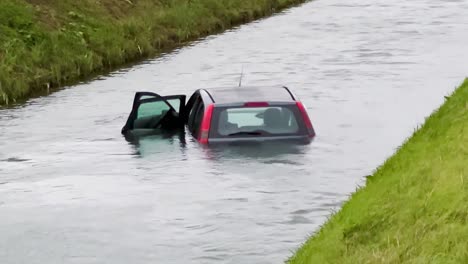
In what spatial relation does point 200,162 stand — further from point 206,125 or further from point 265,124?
point 265,124

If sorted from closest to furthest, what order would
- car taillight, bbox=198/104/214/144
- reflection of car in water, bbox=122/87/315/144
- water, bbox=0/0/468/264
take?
water, bbox=0/0/468/264, reflection of car in water, bbox=122/87/315/144, car taillight, bbox=198/104/214/144

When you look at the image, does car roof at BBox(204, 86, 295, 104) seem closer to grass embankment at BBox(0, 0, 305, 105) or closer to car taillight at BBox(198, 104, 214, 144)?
car taillight at BBox(198, 104, 214, 144)

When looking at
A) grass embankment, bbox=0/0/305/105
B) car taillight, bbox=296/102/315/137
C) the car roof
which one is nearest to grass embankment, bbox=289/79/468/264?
car taillight, bbox=296/102/315/137

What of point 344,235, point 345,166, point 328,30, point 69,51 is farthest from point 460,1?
point 344,235

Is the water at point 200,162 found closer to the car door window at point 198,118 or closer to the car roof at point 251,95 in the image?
the car door window at point 198,118

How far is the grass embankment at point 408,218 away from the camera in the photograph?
10008 mm

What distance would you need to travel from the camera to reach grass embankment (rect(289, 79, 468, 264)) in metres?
10.0

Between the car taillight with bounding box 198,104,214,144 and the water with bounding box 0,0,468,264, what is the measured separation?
20 centimetres

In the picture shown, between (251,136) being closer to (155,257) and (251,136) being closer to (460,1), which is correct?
(155,257)

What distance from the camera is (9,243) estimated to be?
45.6 feet

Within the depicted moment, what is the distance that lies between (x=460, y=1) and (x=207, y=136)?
3826cm

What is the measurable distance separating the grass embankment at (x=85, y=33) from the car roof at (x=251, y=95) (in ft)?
41.9

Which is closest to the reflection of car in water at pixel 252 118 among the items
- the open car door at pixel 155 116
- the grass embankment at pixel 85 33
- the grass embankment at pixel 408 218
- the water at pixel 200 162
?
the water at pixel 200 162

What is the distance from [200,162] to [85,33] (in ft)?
66.8
